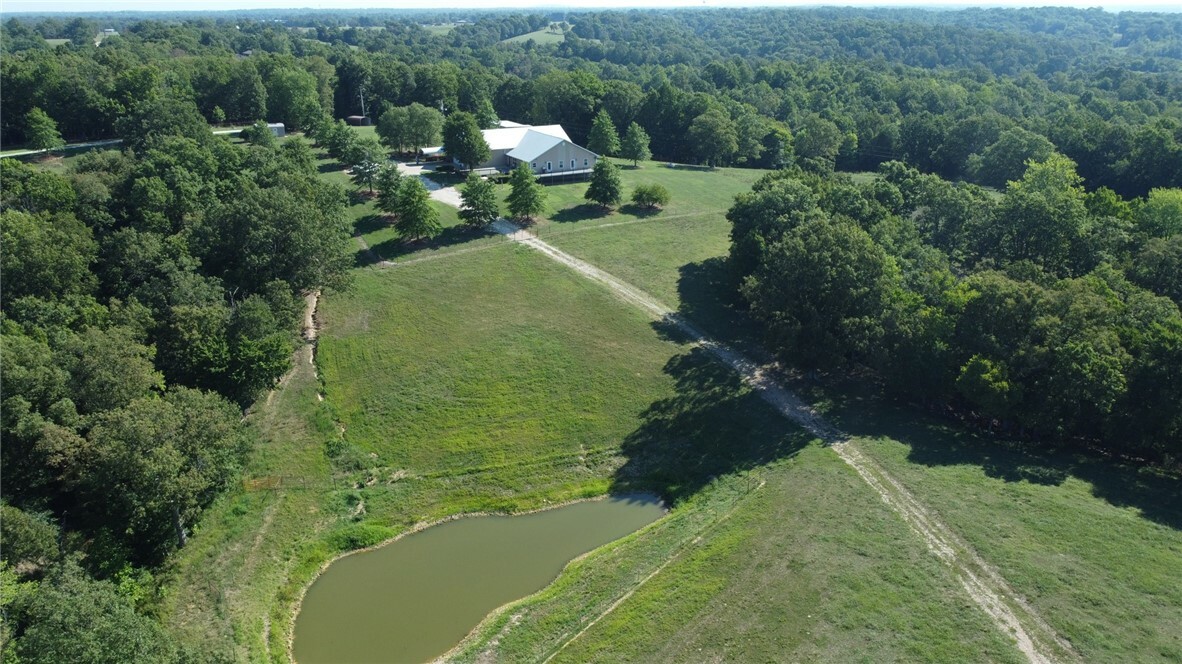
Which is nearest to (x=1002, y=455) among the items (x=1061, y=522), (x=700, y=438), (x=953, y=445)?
(x=953, y=445)

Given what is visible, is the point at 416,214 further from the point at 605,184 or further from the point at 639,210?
the point at 639,210

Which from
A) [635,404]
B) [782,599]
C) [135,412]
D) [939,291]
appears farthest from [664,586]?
[939,291]

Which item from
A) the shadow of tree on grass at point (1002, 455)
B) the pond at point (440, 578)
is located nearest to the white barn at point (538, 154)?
the shadow of tree on grass at point (1002, 455)

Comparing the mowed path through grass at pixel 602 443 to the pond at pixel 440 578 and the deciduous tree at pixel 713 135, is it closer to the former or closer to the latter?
the pond at pixel 440 578

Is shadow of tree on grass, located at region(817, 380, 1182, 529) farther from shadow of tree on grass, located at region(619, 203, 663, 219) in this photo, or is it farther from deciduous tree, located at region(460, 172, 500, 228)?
deciduous tree, located at region(460, 172, 500, 228)

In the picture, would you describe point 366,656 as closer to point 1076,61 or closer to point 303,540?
point 303,540

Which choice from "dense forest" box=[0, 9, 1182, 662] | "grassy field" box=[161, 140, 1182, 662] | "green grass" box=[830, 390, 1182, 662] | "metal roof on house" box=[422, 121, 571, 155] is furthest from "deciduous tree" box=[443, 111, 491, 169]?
"green grass" box=[830, 390, 1182, 662]
